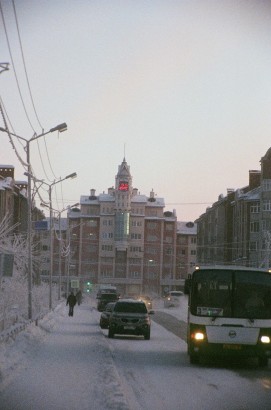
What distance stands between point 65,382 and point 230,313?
6.32 m

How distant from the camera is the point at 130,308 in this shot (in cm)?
3216

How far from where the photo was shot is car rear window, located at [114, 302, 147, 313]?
105 ft

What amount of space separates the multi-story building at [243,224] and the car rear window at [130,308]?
4079 cm

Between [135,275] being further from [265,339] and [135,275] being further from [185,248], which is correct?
[265,339]

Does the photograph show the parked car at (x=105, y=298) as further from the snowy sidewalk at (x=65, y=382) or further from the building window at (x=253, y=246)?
the snowy sidewalk at (x=65, y=382)

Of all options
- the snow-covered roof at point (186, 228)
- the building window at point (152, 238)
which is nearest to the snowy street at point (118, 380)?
the building window at point (152, 238)

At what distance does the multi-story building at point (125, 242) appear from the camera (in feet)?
452

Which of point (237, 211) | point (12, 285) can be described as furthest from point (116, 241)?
point (12, 285)

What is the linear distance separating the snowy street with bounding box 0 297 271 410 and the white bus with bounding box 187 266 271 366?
0.52 metres

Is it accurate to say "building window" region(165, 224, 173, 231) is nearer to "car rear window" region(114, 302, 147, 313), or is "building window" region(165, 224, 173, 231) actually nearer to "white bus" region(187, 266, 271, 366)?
"car rear window" region(114, 302, 147, 313)

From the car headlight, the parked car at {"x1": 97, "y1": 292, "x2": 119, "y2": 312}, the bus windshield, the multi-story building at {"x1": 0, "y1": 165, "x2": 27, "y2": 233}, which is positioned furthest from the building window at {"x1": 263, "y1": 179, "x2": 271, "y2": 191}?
the car headlight

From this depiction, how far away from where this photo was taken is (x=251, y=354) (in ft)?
65.7

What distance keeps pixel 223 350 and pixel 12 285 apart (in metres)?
18.5

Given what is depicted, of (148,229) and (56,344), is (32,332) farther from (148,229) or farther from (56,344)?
(148,229)
